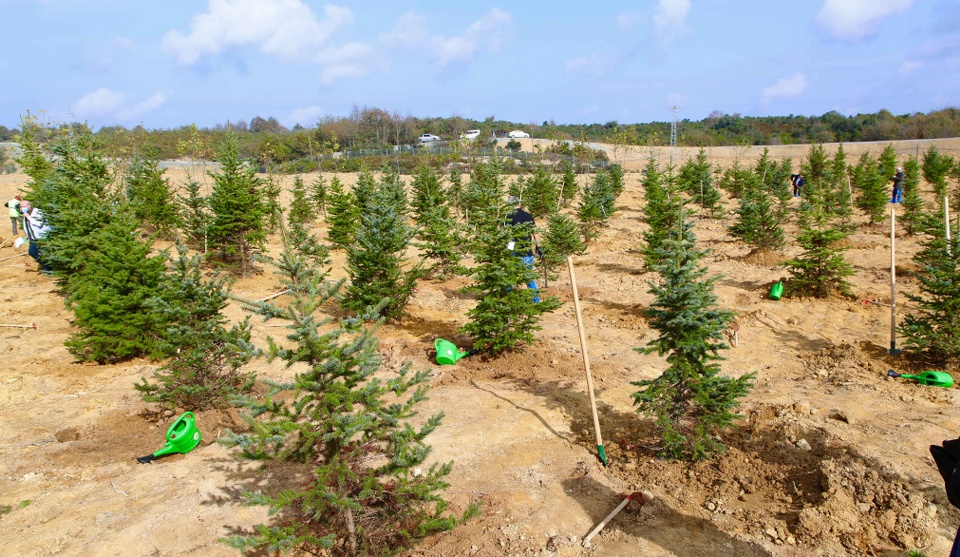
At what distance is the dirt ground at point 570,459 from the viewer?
4.48 metres

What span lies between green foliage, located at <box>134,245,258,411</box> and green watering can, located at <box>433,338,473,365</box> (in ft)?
9.30

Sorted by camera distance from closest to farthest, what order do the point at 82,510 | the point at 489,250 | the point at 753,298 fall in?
the point at 82,510 → the point at 489,250 → the point at 753,298

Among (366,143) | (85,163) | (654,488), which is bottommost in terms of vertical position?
(654,488)

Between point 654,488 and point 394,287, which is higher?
point 394,287

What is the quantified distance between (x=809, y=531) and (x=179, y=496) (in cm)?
564

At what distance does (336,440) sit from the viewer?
159 inches

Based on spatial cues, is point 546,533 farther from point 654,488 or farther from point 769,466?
point 769,466

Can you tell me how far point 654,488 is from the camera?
5.18m

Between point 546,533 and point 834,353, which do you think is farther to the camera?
point 834,353

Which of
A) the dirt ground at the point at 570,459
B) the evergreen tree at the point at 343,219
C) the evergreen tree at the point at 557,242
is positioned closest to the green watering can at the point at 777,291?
the dirt ground at the point at 570,459

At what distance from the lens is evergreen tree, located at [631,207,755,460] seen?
5277mm

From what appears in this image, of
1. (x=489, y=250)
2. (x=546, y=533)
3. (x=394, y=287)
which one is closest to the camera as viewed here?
(x=546, y=533)

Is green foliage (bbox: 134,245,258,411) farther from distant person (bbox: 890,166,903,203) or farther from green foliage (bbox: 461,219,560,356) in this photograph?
distant person (bbox: 890,166,903,203)

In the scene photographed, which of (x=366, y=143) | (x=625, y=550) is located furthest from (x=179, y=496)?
(x=366, y=143)
